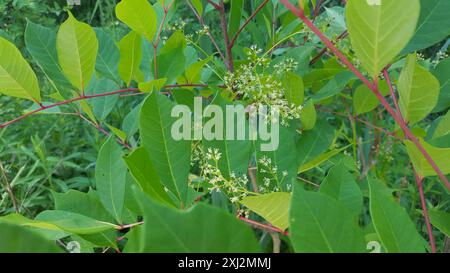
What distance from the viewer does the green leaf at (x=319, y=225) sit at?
24 cm

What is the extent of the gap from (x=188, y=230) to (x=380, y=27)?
21 centimetres

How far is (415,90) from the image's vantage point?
401 millimetres

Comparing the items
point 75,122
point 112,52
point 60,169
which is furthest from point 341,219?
point 75,122

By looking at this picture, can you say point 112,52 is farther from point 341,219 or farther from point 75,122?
point 75,122

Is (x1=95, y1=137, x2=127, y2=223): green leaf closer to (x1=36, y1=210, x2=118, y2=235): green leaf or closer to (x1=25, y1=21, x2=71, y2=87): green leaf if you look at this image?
(x1=36, y1=210, x2=118, y2=235): green leaf

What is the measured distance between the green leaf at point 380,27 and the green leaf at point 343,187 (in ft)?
0.30

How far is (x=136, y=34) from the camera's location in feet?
1.87

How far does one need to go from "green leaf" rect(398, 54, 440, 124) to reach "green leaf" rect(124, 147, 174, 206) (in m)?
0.21

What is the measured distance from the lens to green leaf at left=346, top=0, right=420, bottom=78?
1.05 ft

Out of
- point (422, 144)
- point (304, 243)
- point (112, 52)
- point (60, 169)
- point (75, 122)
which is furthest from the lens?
point (75, 122)

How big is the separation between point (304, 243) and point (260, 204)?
0.08 metres

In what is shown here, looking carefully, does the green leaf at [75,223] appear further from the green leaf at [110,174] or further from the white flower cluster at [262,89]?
the white flower cluster at [262,89]

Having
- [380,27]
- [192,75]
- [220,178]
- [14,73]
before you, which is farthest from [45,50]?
[380,27]

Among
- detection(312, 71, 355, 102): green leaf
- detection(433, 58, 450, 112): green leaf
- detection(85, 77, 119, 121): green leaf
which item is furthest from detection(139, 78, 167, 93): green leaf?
detection(433, 58, 450, 112): green leaf
